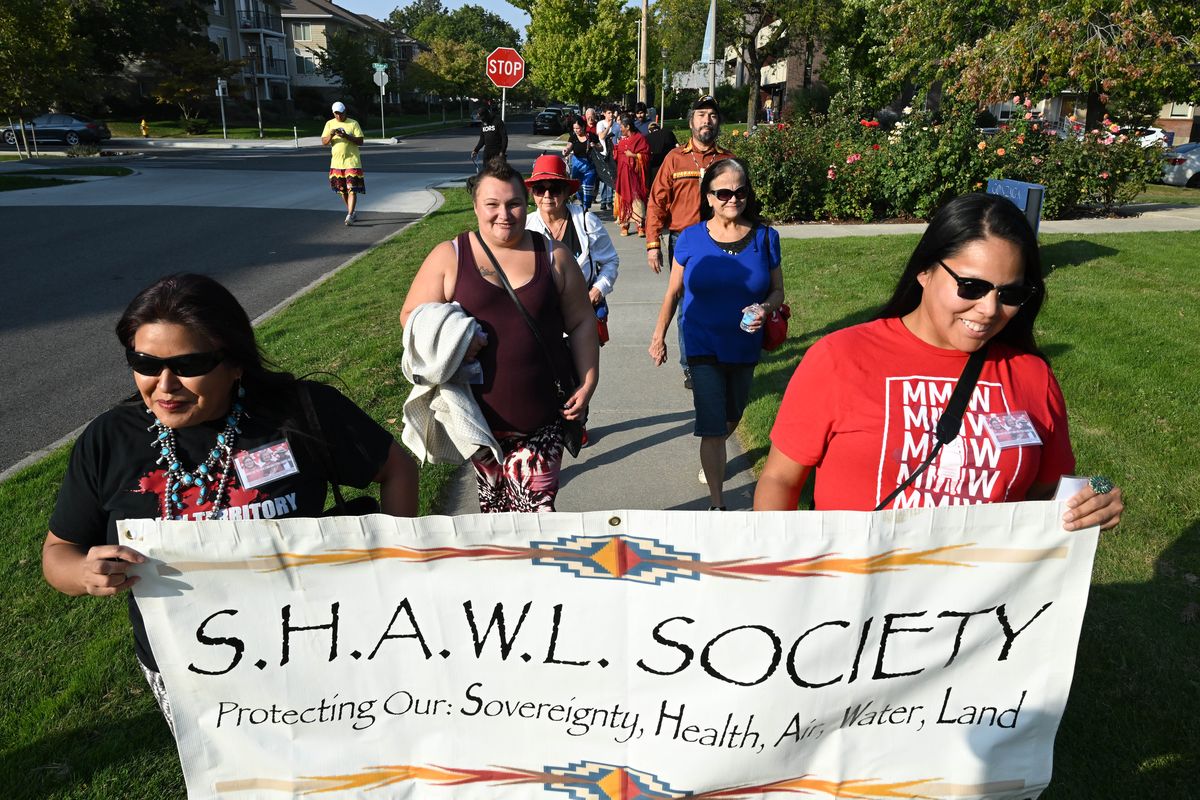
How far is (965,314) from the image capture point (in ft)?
6.88

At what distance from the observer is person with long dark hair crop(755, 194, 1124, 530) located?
2.08 meters

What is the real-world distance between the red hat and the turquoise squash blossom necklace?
2871 millimetres

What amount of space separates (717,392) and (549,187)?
1474 millimetres

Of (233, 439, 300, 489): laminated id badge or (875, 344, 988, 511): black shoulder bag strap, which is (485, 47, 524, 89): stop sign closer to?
(233, 439, 300, 489): laminated id badge

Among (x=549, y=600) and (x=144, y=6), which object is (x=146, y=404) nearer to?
(x=549, y=600)

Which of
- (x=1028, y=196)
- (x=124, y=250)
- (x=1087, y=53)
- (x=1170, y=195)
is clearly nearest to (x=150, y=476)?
(x=1028, y=196)

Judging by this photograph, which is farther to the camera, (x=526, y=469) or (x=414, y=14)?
(x=414, y=14)

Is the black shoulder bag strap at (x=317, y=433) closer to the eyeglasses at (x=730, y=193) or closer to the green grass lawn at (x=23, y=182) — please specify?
the eyeglasses at (x=730, y=193)

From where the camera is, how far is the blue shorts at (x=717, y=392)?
447cm

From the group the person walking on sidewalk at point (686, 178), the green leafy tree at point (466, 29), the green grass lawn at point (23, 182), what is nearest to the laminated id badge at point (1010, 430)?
the person walking on sidewalk at point (686, 178)

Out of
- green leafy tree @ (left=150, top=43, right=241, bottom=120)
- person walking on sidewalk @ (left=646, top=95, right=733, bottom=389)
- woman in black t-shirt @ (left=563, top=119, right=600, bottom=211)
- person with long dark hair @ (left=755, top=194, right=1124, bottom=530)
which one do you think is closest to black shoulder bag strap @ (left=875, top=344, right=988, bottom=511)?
person with long dark hair @ (left=755, top=194, right=1124, bottom=530)

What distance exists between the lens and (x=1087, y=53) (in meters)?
13.9

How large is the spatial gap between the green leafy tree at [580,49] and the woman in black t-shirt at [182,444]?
4620cm

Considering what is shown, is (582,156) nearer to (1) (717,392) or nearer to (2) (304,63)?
(1) (717,392)
